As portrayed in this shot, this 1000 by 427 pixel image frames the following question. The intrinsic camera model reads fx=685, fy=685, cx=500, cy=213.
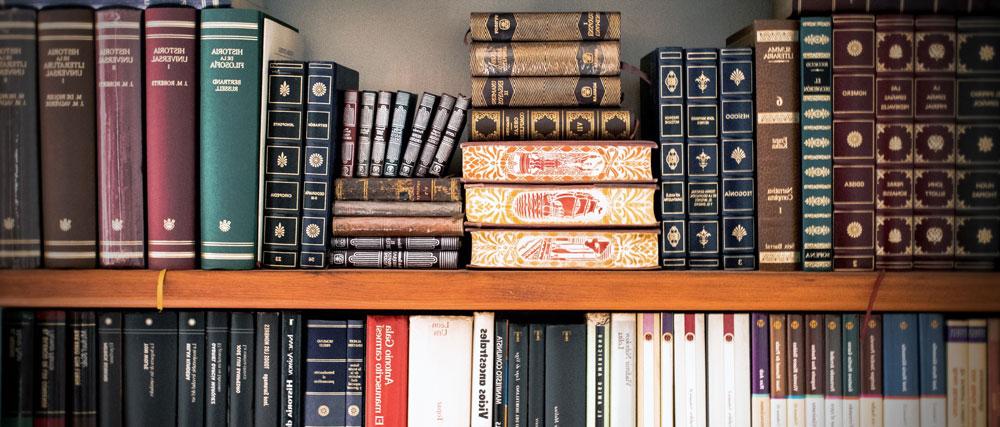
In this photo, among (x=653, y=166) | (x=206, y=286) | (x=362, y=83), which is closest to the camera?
(x=206, y=286)

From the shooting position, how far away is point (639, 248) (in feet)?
2.94

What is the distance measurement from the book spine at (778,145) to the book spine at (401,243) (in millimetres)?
411

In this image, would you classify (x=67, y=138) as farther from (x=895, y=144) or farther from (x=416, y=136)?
(x=895, y=144)

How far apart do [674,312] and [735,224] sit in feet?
0.46

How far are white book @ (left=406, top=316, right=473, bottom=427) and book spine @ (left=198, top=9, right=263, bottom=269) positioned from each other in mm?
250

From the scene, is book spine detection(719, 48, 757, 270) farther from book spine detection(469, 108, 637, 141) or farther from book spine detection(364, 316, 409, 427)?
book spine detection(364, 316, 409, 427)

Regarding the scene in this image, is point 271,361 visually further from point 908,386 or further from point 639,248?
point 908,386

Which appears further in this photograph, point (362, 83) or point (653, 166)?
point (362, 83)

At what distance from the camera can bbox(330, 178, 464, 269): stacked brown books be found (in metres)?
0.91

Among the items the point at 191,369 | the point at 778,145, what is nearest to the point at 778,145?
the point at 778,145

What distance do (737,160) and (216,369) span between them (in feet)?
2.42

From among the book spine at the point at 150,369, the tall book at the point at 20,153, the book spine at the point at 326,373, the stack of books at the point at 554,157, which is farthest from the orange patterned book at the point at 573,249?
the tall book at the point at 20,153

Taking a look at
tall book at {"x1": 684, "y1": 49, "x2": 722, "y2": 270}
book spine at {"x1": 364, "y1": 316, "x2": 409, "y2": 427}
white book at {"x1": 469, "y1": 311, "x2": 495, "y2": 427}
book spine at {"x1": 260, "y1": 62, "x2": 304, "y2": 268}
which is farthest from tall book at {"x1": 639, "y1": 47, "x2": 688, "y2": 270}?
book spine at {"x1": 260, "y1": 62, "x2": 304, "y2": 268}

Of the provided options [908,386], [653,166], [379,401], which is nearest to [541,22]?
[653,166]
